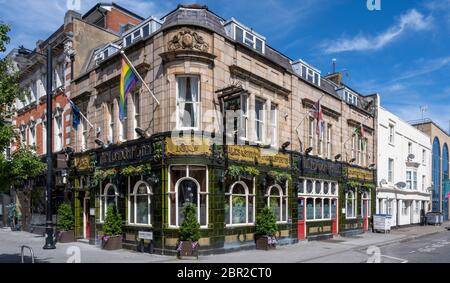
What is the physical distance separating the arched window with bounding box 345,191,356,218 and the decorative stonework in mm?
17268

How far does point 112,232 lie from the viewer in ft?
58.7

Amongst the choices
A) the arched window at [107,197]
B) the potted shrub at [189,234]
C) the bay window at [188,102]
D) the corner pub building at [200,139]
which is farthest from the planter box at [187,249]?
the arched window at [107,197]

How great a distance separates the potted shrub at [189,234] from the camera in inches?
582

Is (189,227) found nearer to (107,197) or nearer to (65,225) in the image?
(107,197)

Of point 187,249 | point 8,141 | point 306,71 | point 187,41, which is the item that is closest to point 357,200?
point 306,71

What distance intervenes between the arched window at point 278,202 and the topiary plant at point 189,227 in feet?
18.6

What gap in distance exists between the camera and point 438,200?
49.0m

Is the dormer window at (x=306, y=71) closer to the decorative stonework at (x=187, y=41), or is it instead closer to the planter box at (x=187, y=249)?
the decorative stonework at (x=187, y=41)

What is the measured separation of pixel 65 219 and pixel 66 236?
3.84ft

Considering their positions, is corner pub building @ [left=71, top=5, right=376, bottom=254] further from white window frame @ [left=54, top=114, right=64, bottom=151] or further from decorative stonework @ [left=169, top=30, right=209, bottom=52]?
white window frame @ [left=54, top=114, right=64, bottom=151]

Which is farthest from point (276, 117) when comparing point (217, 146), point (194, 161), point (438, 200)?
point (438, 200)

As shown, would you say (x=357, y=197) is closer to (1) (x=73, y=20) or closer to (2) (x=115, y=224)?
(2) (x=115, y=224)
